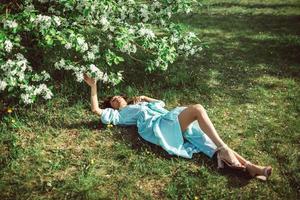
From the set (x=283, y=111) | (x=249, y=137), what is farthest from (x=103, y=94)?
(x=283, y=111)

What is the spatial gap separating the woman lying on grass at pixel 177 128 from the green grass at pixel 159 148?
0.52ft

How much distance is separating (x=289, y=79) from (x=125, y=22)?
14.2ft

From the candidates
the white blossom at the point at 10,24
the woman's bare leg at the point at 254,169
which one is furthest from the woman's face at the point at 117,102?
the woman's bare leg at the point at 254,169

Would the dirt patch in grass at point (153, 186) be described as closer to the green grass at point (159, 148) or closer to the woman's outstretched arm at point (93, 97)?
the green grass at point (159, 148)

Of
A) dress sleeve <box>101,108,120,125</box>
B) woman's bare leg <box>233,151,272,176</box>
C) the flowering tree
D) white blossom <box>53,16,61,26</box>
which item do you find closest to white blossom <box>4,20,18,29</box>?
the flowering tree

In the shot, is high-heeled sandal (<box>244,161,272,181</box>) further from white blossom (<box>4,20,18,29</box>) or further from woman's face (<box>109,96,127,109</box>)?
white blossom (<box>4,20,18,29</box>)

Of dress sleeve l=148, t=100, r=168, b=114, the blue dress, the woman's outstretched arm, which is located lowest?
the blue dress

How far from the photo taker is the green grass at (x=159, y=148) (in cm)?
484

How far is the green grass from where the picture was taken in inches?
191

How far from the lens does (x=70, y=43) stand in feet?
16.3

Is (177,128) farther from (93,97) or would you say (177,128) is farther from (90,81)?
(90,81)

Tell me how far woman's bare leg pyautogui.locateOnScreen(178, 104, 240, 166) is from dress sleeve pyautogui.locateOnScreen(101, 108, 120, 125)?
1.23 metres

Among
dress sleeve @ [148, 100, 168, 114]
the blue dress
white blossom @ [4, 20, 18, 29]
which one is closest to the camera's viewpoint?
white blossom @ [4, 20, 18, 29]

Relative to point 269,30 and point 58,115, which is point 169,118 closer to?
point 58,115
